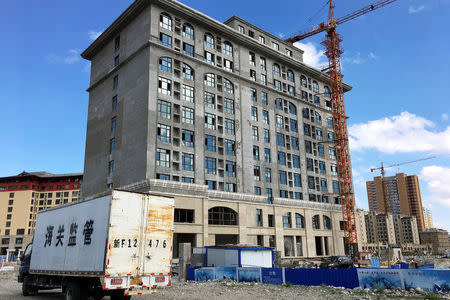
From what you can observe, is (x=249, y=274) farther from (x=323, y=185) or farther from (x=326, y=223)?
(x=323, y=185)

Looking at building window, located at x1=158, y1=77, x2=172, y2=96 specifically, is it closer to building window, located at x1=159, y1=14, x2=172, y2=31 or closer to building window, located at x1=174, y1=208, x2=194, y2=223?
building window, located at x1=159, y1=14, x2=172, y2=31

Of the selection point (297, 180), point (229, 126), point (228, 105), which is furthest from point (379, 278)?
point (297, 180)

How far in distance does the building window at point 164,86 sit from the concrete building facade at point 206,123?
0.50ft

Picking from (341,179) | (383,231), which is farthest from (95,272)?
(383,231)

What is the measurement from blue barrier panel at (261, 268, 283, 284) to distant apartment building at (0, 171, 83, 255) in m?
120

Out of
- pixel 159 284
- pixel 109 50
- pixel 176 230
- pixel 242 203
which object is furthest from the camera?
pixel 109 50

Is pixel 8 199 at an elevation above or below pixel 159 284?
above

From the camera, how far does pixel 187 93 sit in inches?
2218

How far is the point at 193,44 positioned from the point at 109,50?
15556 mm

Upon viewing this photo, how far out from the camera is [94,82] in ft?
218

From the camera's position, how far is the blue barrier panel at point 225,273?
30.9 metres

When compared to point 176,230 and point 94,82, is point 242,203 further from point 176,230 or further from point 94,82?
point 94,82

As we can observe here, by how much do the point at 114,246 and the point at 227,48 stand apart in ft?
174

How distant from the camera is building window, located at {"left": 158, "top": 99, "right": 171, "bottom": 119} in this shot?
52.4 m
